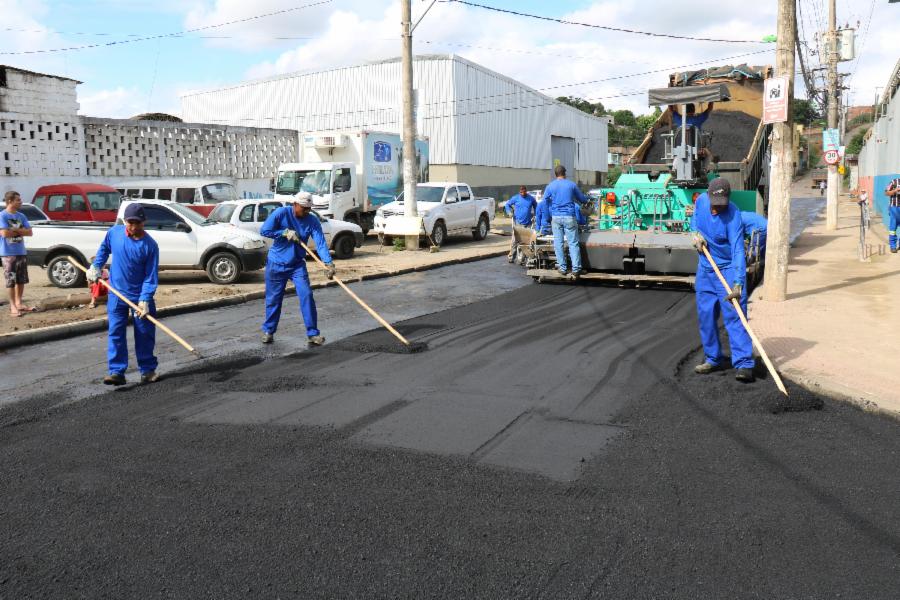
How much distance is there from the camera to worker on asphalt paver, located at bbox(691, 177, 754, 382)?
6883 mm

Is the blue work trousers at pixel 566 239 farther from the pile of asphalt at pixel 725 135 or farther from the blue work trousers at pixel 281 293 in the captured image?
the blue work trousers at pixel 281 293

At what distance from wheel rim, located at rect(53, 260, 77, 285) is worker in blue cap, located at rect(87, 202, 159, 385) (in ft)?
23.5

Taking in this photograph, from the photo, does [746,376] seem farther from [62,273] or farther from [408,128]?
[408,128]

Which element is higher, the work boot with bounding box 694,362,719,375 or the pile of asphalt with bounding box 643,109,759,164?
the pile of asphalt with bounding box 643,109,759,164

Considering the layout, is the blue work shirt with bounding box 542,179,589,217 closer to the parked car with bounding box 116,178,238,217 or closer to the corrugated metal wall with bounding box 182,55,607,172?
the parked car with bounding box 116,178,238,217

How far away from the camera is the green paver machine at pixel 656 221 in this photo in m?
12.4

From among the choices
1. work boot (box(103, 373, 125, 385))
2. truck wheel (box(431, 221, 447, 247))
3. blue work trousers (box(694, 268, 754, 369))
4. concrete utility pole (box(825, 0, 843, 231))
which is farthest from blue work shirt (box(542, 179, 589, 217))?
concrete utility pole (box(825, 0, 843, 231))

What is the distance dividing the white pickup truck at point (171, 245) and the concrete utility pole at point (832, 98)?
1839 cm

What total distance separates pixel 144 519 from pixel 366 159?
18.7m

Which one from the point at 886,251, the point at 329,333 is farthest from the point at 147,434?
the point at 886,251

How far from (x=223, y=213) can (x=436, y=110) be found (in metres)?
24.0

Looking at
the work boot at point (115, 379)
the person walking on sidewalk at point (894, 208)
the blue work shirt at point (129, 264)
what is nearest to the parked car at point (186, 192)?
the blue work shirt at point (129, 264)

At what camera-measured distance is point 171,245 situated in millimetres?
14016

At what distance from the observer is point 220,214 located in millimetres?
16250
